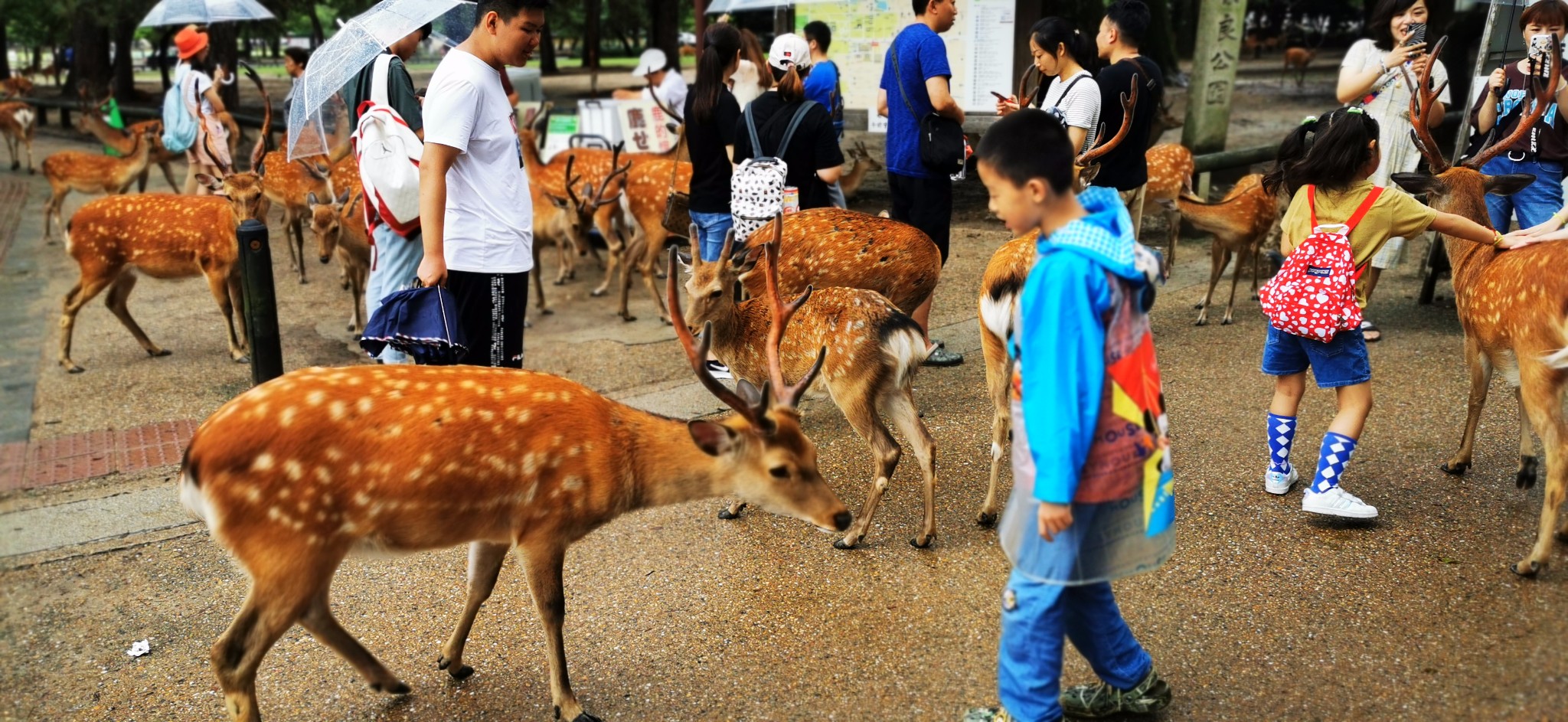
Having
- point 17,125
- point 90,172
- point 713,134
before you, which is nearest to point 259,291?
point 713,134

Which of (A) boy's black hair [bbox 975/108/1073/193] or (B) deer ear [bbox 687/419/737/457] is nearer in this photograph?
(A) boy's black hair [bbox 975/108/1073/193]

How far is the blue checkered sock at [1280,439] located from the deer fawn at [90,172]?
37.4 feet

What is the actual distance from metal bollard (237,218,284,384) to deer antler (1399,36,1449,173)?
518 centimetres

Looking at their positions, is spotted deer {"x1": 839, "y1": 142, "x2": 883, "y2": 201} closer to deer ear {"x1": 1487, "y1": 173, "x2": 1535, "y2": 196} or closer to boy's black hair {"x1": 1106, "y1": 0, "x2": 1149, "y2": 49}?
boy's black hair {"x1": 1106, "y1": 0, "x2": 1149, "y2": 49}

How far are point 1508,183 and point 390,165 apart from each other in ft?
15.3

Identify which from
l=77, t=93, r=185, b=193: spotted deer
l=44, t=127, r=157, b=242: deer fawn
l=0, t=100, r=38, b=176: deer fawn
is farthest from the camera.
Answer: l=0, t=100, r=38, b=176: deer fawn

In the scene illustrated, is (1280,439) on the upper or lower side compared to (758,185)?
lower

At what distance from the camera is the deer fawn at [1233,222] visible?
6.92 m

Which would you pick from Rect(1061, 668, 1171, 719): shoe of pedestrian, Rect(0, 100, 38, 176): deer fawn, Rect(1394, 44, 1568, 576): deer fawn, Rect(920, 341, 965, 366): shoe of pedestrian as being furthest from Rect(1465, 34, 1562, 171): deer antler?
Rect(0, 100, 38, 176): deer fawn

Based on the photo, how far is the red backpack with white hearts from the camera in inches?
152

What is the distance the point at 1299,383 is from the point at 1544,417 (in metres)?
0.75

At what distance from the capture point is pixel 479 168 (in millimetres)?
3713

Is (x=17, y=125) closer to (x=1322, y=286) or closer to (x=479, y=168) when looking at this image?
(x=479, y=168)

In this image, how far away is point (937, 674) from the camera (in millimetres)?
3215
